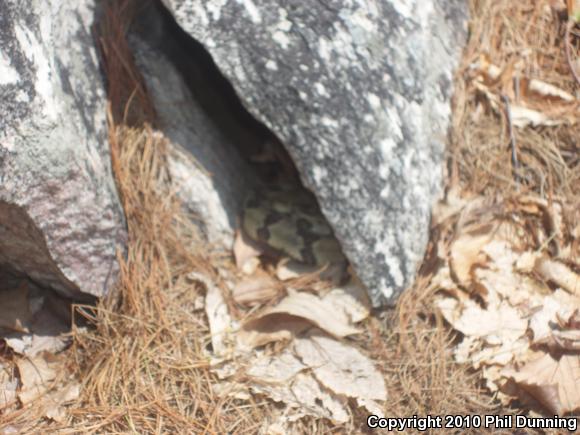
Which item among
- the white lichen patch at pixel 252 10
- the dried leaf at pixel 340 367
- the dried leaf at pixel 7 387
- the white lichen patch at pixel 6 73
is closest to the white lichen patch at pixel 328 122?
the white lichen patch at pixel 252 10

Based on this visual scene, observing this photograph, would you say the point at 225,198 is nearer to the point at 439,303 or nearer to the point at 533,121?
the point at 439,303

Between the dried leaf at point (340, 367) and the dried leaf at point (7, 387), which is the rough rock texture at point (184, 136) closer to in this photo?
the dried leaf at point (340, 367)

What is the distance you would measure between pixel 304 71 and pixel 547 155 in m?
1.08

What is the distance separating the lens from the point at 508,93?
9.48 ft

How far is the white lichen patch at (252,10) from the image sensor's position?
2426mm

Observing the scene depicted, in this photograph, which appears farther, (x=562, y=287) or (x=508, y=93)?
(x=508, y=93)

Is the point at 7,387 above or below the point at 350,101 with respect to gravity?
below

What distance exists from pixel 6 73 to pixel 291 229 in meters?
1.27

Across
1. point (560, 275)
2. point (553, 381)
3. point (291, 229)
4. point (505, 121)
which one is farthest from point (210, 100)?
point (553, 381)

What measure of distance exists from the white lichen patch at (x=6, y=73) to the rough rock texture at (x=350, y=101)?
0.59 metres

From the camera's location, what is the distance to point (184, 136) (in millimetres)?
2891

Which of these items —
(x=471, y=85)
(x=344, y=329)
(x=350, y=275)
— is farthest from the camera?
(x=471, y=85)

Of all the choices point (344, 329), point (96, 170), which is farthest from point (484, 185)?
point (96, 170)

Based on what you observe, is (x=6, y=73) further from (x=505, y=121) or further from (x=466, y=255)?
(x=505, y=121)
